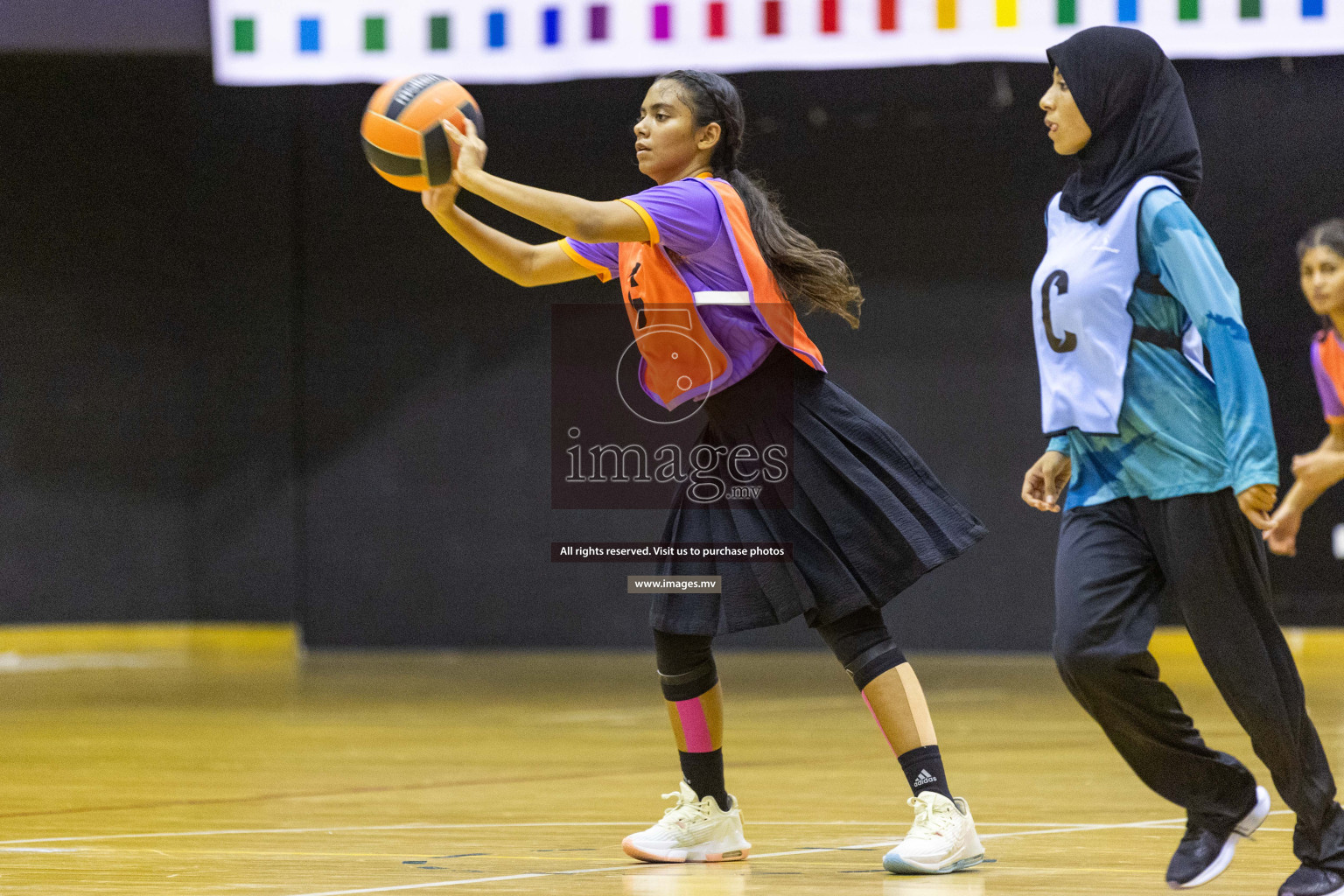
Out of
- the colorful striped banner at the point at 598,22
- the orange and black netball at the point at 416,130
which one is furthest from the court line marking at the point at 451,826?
the colorful striped banner at the point at 598,22

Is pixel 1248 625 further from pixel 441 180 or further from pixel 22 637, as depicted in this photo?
pixel 22 637

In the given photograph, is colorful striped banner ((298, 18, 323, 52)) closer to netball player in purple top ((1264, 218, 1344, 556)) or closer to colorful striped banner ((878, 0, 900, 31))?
colorful striped banner ((878, 0, 900, 31))

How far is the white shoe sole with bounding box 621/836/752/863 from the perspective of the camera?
8.76ft

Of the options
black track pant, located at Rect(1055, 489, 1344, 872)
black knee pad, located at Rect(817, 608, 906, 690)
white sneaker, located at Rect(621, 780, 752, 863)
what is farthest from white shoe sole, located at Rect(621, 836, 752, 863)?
black track pant, located at Rect(1055, 489, 1344, 872)

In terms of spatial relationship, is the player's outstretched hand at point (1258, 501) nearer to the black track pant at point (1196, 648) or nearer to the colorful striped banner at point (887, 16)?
the black track pant at point (1196, 648)

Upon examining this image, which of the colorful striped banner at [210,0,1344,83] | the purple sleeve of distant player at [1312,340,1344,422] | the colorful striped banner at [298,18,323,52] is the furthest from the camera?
the colorful striped banner at [298,18,323,52]

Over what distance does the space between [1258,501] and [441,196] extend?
1313mm

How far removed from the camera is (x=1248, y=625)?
2.13 m

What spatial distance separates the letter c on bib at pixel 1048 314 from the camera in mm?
2223

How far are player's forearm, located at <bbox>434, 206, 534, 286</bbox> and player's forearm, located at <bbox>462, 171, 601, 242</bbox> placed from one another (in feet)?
0.57

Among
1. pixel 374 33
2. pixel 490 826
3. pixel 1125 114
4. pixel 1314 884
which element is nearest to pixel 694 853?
pixel 490 826

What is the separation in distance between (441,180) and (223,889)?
115 centimetres

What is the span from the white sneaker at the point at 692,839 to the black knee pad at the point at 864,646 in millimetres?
353

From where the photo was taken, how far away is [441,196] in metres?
2.48
